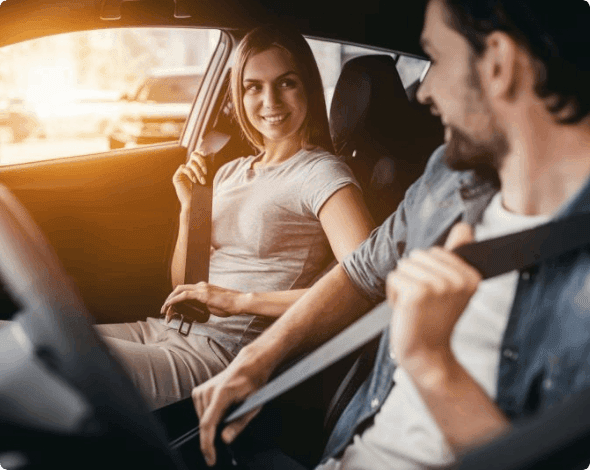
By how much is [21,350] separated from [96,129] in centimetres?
120

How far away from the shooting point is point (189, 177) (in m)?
1.42

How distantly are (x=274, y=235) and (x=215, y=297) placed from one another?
7.0 inches

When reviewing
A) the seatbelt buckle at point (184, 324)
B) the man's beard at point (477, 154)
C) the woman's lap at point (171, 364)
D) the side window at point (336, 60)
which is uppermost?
the side window at point (336, 60)

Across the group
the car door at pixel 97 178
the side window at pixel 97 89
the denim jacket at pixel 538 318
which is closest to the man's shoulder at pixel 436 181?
the denim jacket at pixel 538 318

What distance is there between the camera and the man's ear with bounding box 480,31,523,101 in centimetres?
69

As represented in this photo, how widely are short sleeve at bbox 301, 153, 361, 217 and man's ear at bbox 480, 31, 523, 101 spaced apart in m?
0.48

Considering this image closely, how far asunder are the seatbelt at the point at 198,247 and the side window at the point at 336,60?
0.34 m

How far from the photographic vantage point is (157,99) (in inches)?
71.7

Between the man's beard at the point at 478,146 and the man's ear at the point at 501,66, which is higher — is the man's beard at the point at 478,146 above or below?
below

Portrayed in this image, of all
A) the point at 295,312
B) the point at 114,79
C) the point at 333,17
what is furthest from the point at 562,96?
the point at 114,79

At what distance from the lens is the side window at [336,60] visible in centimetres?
130

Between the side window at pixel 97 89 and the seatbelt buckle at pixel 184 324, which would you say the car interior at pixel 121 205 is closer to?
the side window at pixel 97 89

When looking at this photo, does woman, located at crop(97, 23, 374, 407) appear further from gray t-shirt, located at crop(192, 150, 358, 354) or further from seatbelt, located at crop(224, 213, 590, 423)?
seatbelt, located at crop(224, 213, 590, 423)

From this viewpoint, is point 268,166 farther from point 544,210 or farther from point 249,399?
point 544,210
